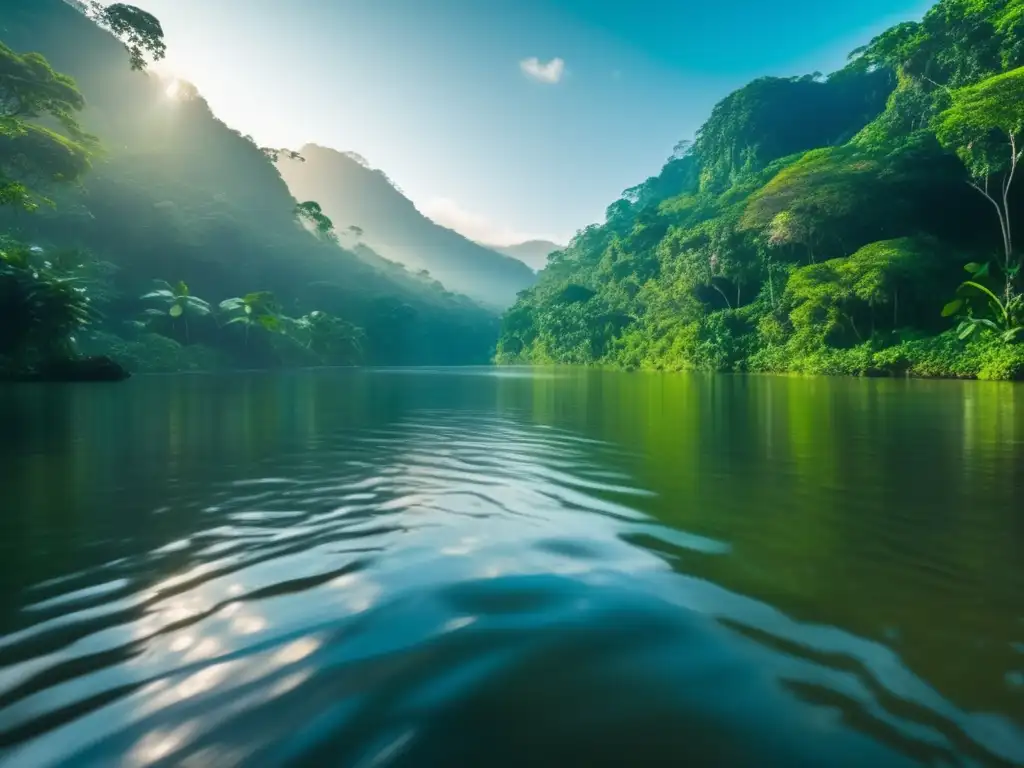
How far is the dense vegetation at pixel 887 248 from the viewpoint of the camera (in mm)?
25750

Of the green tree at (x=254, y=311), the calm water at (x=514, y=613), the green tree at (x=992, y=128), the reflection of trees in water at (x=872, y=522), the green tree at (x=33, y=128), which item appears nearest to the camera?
the calm water at (x=514, y=613)

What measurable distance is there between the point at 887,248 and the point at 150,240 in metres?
64.8

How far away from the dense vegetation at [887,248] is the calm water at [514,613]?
2450cm

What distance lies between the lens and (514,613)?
2.62 m

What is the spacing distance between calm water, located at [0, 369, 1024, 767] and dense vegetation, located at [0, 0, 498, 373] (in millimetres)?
21546

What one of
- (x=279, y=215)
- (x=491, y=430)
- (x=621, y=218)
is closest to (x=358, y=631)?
(x=491, y=430)

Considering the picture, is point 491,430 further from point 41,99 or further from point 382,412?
point 41,99

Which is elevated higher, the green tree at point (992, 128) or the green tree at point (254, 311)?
the green tree at point (992, 128)

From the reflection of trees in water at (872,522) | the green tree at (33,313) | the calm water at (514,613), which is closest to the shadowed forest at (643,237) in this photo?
the green tree at (33,313)

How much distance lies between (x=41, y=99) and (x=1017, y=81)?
132 ft

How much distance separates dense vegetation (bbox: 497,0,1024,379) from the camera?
25.8 meters

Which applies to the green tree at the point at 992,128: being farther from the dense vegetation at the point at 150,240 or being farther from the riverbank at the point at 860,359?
the dense vegetation at the point at 150,240

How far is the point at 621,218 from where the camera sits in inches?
3570

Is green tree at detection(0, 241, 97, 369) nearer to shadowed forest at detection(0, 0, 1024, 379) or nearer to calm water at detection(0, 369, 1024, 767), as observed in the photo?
shadowed forest at detection(0, 0, 1024, 379)
